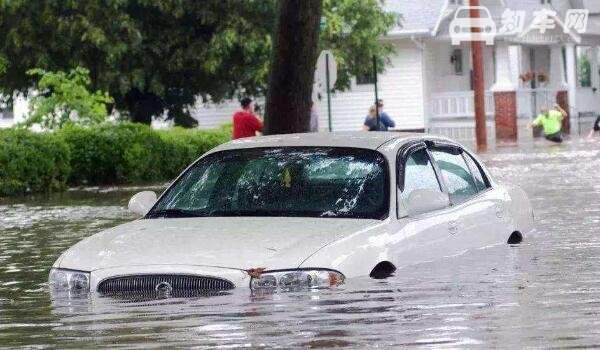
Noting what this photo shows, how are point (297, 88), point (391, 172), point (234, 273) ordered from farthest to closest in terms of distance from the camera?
1. point (297, 88)
2. point (391, 172)
3. point (234, 273)

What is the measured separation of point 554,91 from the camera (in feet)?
198

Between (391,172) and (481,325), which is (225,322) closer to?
(481,325)

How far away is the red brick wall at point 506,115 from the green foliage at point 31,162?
2565cm

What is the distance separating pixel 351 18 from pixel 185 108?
5928mm

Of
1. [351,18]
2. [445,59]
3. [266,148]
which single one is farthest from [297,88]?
[445,59]

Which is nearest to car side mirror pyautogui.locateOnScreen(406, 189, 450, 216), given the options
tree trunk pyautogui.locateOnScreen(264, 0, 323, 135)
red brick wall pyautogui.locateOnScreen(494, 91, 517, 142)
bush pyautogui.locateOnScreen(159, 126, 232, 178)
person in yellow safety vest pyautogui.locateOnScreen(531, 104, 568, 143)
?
tree trunk pyautogui.locateOnScreen(264, 0, 323, 135)

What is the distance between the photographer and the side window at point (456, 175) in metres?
12.0

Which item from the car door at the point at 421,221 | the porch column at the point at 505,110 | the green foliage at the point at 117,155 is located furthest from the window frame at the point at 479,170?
the porch column at the point at 505,110

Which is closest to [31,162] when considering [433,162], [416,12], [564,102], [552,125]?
[433,162]

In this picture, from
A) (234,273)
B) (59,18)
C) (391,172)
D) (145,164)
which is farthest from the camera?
(59,18)

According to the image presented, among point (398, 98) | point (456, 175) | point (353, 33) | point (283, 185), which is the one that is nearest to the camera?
point (283, 185)

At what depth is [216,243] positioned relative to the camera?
33.0ft

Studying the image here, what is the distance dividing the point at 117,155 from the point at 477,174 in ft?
68.5

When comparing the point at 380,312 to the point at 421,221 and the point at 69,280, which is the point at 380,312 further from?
the point at 69,280
